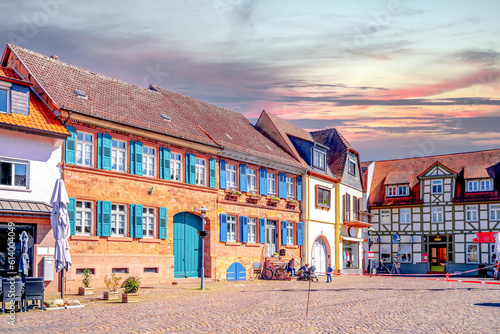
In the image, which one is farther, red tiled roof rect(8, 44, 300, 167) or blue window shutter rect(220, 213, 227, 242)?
blue window shutter rect(220, 213, 227, 242)

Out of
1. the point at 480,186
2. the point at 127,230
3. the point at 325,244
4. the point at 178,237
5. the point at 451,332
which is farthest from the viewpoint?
the point at 480,186

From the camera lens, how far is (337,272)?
136ft

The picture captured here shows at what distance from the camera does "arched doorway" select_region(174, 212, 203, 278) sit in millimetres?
28016

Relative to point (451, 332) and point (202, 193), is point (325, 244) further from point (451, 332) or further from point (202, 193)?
point (451, 332)

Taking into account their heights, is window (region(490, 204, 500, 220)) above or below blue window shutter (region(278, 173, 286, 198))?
below

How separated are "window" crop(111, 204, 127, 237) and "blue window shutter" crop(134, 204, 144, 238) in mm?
511

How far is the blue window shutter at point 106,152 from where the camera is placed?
24.1 m

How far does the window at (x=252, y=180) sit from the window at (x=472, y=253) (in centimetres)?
2355

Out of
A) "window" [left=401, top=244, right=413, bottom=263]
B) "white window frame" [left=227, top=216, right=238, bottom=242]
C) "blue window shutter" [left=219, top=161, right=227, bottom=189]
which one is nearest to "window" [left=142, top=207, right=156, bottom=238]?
"blue window shutter" [left=219, top=161, right=227, bottom=189]

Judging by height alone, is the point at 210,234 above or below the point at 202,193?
below

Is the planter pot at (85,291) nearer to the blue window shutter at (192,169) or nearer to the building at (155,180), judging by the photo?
the building at (155,180)

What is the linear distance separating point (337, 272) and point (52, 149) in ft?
80.6

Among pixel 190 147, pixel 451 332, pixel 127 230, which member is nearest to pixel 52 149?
pixel 127 230

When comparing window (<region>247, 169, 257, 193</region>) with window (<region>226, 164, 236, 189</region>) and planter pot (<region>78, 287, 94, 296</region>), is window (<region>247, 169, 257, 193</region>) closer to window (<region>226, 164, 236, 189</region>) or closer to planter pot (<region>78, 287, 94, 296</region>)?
window (<region>226, 164, 236, 189</region>)
